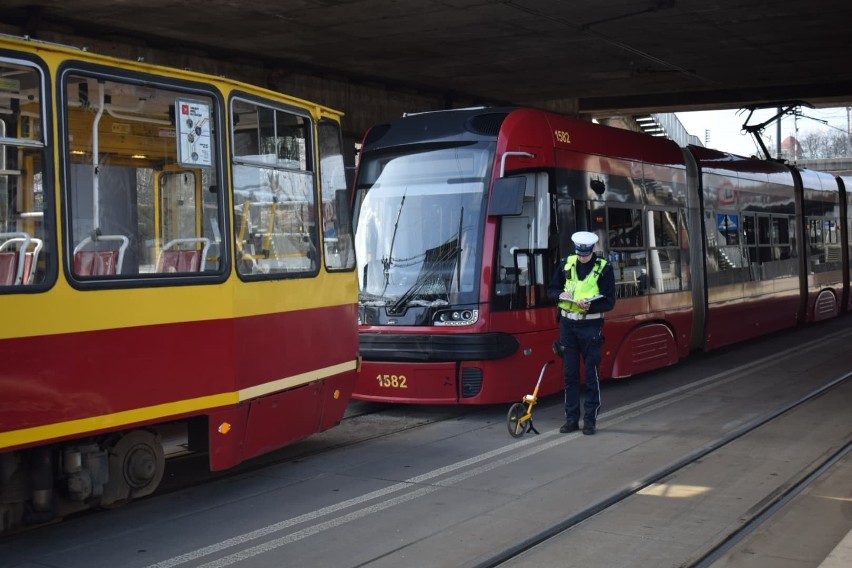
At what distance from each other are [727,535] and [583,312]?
3365 mm

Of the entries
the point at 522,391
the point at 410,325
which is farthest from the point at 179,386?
the point at 522,391

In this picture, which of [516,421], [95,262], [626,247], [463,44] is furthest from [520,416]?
[463,44]

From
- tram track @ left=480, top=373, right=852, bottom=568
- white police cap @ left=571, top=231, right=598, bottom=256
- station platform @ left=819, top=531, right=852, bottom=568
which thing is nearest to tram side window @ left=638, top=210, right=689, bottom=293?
tram track @ left=480, top=373, right=852, bottom=568

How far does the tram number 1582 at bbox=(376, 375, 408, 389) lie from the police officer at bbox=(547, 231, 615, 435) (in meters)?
1.67

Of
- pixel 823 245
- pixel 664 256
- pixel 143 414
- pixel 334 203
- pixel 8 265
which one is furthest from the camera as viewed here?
pixel 823 245

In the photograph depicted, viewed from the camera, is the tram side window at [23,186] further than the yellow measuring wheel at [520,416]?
No

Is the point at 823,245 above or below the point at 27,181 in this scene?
below

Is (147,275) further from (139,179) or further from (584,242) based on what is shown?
(584,242)

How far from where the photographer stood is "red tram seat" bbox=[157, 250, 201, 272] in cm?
648

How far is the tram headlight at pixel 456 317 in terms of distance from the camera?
9953mm

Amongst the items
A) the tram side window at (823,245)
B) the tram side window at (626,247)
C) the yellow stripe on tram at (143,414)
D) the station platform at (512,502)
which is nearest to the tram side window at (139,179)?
the yellow stripe on tram at (143,414)

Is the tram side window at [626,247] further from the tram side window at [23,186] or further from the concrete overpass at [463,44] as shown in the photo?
the tram side window at [23,186]

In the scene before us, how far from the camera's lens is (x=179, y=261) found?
6.58 m

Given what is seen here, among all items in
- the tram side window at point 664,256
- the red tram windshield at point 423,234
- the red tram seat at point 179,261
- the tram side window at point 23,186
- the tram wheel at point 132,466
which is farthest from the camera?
the tram side window at point 664,256
